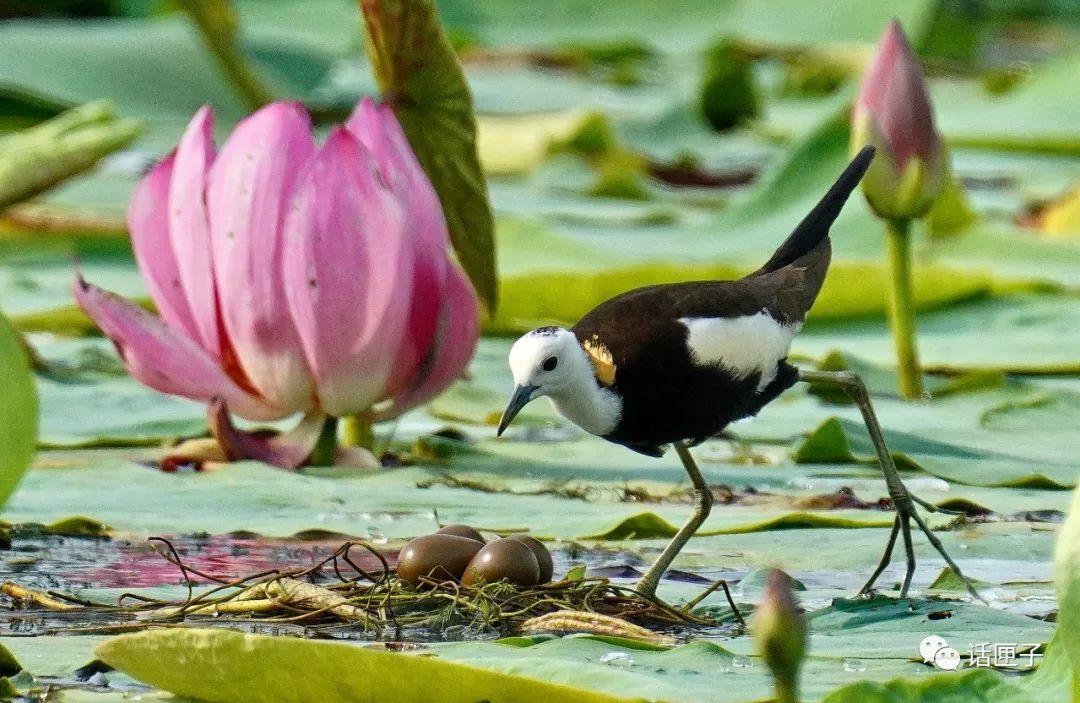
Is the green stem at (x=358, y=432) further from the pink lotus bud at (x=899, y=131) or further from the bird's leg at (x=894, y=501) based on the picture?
the pink lotus bud at (x=899, y=131)

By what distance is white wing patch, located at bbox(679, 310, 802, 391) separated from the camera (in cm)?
212

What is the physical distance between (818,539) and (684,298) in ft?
1.12

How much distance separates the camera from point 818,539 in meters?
2.20

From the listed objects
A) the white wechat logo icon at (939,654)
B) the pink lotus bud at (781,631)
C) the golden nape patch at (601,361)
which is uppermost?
the pink lotus bud at (781,631)

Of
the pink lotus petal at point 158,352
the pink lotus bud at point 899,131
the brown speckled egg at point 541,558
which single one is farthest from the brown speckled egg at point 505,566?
the pink lotus bud at point 899,131

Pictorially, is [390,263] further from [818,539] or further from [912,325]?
[912,325]

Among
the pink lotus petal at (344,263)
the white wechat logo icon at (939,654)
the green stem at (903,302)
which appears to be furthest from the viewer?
the green stem at (903,302)

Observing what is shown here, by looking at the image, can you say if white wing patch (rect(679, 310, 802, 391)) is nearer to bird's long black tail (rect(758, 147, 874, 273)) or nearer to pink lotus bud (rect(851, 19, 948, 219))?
bird's long black tail (rect(758, 147, 874, 273))

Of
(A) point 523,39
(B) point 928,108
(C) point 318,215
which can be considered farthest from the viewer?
(A) point 523,39

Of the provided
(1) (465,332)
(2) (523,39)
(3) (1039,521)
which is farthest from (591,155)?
(3) (1039,521)

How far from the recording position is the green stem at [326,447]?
265 cm

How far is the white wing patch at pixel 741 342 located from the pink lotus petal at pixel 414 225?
55cm

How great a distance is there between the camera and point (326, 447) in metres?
2.65

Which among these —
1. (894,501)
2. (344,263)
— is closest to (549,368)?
(894,501)
